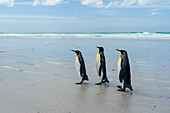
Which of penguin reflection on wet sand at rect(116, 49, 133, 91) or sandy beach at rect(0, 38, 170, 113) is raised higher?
penguin reflection on wet sand at rect(116, 49, 133, 91)

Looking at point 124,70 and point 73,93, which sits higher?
point 124,70

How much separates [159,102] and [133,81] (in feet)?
4.90

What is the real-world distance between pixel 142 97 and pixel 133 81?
122 cm

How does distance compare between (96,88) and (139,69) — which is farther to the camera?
(139,69)

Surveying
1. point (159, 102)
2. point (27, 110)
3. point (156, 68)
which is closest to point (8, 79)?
point (27, 110)

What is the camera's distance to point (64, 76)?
5.40 m

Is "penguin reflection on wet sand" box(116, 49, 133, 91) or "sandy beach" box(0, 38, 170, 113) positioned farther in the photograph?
"penguin reflection on wet sand" box(116, 49, 133, 91)

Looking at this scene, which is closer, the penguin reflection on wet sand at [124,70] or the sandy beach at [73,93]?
the sandy beach at [73,93]

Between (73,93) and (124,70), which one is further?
(124,70)

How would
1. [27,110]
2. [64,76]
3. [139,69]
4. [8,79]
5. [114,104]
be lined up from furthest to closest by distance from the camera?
[139,69] < [64,76] < [8,79] < [114,104] < [27,110]

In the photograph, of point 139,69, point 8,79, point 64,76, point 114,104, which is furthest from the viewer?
point 139,69

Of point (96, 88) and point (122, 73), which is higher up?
point (122, 73)

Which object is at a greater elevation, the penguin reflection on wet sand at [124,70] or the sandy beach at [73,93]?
the penguin reflection on wet sand at [124,70]

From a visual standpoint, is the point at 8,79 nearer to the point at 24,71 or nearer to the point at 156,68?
the point at 24,71
